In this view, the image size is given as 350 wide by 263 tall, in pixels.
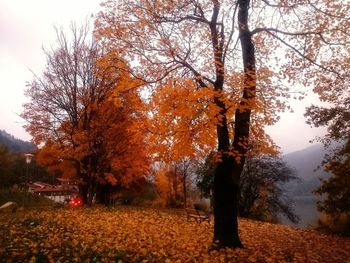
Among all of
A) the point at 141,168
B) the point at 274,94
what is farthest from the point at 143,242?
the point at 141,168

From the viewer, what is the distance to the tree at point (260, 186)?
110ft

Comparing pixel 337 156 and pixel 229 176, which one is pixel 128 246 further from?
pixel 337 156

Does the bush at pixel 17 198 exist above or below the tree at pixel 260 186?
below

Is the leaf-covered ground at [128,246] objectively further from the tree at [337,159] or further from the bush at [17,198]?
the bush at [17,198]

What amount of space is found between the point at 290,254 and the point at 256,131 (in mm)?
3678

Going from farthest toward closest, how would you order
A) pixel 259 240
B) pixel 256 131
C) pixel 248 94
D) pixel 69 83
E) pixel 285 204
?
pixel 285 204 → pixel 69 83 → pixel 259 240 → pixel 256 131 → pixel 248 94

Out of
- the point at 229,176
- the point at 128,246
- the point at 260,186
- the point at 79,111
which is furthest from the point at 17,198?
the point at 229,176

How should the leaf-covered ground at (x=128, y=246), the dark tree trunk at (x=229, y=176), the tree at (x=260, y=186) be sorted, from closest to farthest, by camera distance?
the leaf-covered ground at (x=128, y=246) < the dark tree trunk at (x=229, y=176) < the tree at (x=260, y=186)

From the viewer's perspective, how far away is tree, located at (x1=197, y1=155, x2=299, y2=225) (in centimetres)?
3366

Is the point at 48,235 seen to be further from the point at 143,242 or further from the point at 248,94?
the point at 248,94

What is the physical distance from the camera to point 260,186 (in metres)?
33.7

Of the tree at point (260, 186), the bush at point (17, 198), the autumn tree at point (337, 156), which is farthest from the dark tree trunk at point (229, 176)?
the bush at point (17, 198)

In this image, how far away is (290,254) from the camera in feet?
30.6

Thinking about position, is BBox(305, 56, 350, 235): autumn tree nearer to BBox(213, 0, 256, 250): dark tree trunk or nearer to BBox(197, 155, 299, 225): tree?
BBox(213, 0, 256, 250): dark tree trunk
